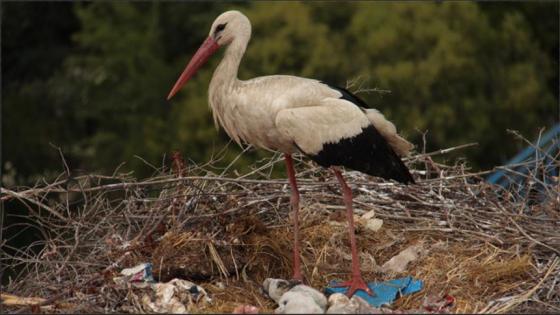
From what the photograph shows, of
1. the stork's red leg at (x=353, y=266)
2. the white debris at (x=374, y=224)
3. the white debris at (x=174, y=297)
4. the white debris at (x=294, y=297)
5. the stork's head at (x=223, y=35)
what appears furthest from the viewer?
the white debris at (x=374, y=224)

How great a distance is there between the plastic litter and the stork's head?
1.56 m

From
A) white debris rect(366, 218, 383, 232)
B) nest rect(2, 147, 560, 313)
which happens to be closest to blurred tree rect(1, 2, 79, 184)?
nest rect(2, 147, 560, 313)

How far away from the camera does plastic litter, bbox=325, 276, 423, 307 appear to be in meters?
6.86

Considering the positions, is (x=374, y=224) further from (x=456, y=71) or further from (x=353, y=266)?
(x=456, y=71)

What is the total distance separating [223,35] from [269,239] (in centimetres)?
127

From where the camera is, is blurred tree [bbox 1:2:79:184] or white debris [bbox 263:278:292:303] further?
blurred tree [bbox 1:2:79:184]

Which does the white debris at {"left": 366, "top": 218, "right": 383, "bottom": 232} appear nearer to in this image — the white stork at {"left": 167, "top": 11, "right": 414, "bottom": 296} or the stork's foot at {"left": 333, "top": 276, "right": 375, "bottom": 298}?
the white stork at {"left": 167, "top": 11, "right": 414, "bottom": 296}

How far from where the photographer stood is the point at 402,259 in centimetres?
735

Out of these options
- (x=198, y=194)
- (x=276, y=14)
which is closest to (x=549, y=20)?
(x=276, y=14)

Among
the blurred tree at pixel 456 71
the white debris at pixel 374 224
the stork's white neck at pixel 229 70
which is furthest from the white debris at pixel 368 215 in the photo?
the blurred tree at pixel 456 71

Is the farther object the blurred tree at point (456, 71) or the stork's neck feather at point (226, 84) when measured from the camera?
the blurred tree at point (456, 71)

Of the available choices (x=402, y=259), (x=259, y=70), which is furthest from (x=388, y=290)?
(x=259, y=70)

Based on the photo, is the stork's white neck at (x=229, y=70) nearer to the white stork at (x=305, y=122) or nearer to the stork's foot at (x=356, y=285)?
the white stork at (x=305, y=122)

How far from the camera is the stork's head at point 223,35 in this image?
7.24 metres
